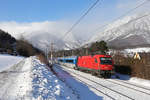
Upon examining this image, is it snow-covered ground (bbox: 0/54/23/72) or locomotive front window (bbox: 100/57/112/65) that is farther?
snow-covered ground (bbox: 0/54/23/72)

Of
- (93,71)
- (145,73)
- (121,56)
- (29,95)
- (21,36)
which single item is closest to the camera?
(29,95)

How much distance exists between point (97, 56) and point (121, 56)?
18.8 feet

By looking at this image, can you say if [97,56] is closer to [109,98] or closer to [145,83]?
[145,83]

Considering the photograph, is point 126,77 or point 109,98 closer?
point 109,98

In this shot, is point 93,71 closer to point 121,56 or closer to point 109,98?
A: point 121,56

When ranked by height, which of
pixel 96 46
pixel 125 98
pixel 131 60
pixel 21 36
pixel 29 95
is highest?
pixel 21 36

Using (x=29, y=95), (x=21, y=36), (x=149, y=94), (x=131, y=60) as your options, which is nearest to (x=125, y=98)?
(x=149, y=94)

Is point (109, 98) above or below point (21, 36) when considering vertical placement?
below

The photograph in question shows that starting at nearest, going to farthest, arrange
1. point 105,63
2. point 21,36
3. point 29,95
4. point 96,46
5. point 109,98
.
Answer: point 29,95, point 109,98, point 105,63, point 96,46, point 21,36

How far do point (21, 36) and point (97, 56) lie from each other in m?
108

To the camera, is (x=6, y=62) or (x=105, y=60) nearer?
(x=105, y=60)

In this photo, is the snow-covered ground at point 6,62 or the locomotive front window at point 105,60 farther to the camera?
the snow-covered ground at point 6,62

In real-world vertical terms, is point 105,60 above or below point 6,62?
above

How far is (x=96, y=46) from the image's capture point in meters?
55.0
